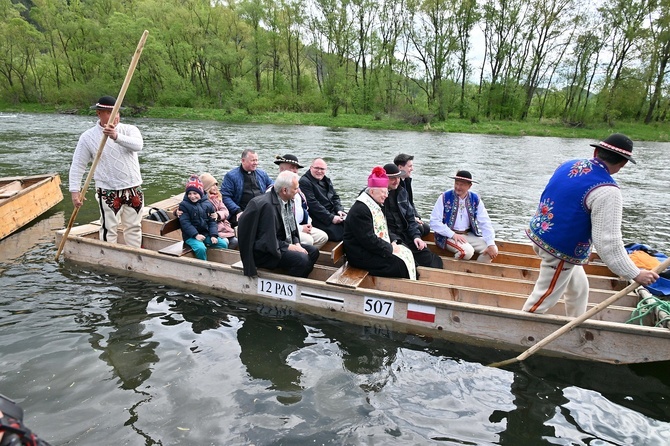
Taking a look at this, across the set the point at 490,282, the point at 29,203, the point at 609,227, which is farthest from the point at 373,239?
the point at 29,203

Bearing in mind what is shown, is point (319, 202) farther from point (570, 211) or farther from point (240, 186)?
point (570, 211)

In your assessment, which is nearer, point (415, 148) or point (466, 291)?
point (466, 291)

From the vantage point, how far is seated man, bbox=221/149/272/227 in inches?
280

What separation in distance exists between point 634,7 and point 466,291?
4300cm

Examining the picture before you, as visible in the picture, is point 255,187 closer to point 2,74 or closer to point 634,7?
point 634,7

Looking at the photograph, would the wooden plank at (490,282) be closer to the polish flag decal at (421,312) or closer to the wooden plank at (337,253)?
the polish flag decal at (421,312)

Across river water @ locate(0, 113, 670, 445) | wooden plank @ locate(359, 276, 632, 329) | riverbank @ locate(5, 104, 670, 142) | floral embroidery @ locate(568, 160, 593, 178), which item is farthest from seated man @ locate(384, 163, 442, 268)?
riverbank @ locate(5, 104, 670, 142)

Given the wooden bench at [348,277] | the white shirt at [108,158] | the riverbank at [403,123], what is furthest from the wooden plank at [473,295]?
the riverbank at [403,123]

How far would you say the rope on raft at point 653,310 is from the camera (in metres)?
4.34

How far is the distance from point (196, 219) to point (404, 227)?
2.95 metres

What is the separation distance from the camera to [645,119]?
36656 millimetres

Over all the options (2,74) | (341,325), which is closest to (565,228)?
(341,325)

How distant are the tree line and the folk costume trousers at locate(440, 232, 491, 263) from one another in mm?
32045

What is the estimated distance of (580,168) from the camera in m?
3.84
